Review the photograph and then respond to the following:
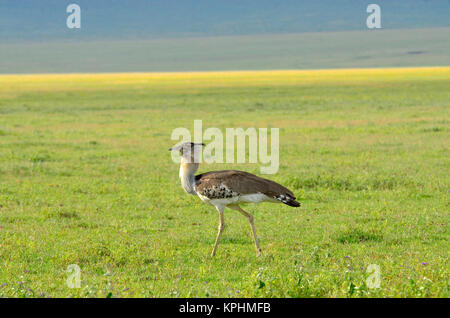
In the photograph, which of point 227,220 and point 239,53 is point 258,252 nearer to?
point 227,220

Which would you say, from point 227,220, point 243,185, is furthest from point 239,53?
point 243,185

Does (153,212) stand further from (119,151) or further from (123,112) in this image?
(123,112)

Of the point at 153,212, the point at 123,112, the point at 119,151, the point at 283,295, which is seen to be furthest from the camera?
the point at 123,112

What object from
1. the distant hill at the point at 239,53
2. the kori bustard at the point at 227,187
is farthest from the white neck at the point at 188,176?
the distant hill at the point at 239,53

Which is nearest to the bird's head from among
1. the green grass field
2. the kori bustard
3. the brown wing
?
the kori bustard

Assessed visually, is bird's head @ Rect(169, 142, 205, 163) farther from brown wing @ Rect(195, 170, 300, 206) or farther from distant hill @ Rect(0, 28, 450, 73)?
distant hill @ Rect(0, 28, 450, 73)

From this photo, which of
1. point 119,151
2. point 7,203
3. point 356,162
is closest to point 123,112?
point 119,151

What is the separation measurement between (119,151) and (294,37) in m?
179

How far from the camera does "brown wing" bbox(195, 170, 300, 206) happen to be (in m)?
7.59

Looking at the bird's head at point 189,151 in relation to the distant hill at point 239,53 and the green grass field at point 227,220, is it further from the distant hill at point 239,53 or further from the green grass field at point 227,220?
the distant hill at point 239,53

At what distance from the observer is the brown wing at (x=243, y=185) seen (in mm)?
7594

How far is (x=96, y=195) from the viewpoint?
1219cm

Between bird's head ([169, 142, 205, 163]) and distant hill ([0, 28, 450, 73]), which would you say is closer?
bird's head ([169, 142, 205, 163])

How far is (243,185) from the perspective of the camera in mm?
7602
